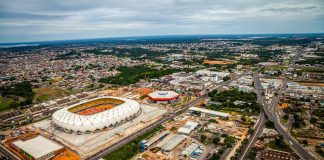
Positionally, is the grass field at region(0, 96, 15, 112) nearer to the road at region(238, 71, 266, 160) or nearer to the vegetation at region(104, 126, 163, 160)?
the vegetation at region(104, 126, 163, 160)

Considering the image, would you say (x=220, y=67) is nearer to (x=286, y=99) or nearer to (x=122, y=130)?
(x=286, y=99)

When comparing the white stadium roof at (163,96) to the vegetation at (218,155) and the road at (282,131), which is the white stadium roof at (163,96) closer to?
the road at (282,131)

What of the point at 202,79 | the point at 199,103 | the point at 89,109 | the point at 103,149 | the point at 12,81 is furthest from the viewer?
the point at 12,81

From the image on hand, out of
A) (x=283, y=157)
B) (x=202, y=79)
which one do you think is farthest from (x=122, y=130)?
(x=202, y=79)

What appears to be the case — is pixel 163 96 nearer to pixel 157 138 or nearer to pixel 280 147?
pixel 157 138

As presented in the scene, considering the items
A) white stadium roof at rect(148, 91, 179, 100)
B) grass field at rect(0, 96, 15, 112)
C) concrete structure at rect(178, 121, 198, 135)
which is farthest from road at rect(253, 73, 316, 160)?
grass field at rect(0, 96, 15, 112)

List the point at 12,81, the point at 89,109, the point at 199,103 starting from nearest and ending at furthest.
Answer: the point at 89,109, the point at 199,103, the point at 12,81

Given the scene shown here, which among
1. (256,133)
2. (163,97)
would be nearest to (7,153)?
(163,97)
